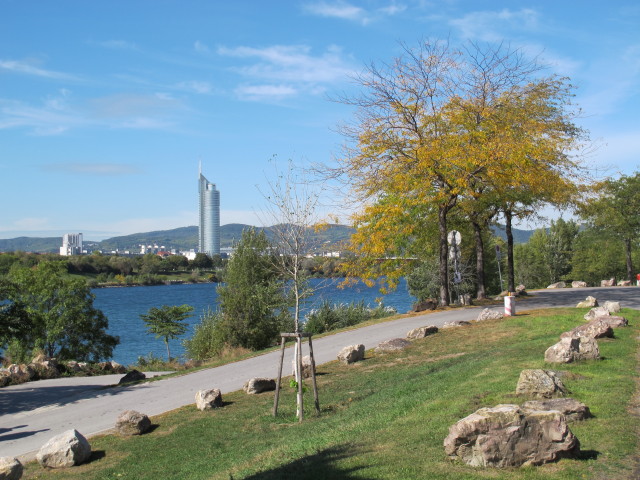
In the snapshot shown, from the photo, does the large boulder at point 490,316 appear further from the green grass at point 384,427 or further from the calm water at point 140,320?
the calm water at point 140,320

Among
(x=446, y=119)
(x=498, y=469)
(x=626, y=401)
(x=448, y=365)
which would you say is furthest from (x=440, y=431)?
(x=446, y=119)

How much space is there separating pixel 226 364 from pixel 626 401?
592 inches

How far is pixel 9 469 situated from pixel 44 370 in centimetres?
1631

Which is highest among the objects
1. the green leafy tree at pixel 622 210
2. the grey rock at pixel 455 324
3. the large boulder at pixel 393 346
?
the green leafy tree at pixel 622 210

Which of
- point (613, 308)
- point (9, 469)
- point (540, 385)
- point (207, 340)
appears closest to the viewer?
point (9, 469)

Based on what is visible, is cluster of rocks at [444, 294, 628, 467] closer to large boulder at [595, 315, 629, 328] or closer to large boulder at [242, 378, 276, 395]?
large boulder at [242, 378, 276, 395]

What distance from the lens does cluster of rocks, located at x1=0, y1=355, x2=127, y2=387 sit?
2216cm

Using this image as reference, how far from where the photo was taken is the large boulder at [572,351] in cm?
1177

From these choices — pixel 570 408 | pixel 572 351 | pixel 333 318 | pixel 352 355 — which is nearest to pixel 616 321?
pixel 572 351

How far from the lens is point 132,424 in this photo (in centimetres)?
1272

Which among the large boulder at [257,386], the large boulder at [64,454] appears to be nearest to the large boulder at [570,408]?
the large boulder at [64,454]

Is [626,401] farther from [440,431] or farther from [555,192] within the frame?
[555,192]

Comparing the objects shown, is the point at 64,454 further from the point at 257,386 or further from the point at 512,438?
the point at 512,438

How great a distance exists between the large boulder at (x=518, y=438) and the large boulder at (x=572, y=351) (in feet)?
18.2
